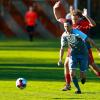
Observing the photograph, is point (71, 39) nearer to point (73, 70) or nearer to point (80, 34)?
point (80, 34)

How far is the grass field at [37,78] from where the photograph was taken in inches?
701

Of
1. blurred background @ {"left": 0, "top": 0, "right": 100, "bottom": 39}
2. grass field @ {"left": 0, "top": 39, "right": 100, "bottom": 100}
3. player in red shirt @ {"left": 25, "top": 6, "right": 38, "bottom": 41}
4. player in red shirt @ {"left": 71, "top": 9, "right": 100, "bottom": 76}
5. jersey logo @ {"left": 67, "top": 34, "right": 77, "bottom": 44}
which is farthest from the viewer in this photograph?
blurred background @ {"left": 0, "top": 0, "right": 100, "bottom": 39}

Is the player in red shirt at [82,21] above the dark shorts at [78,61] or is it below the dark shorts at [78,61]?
above

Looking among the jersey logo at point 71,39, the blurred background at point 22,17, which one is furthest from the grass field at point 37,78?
the blurred background at point 22,17

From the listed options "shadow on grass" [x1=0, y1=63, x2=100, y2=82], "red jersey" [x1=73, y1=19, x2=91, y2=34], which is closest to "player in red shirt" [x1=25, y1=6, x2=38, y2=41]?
"shadow on grass" [x1=0, y1=63, x2=100, y2=82]

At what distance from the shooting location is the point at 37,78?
22.3 metres

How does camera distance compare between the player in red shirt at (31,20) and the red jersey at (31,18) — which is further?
the red jersey at (31,18)

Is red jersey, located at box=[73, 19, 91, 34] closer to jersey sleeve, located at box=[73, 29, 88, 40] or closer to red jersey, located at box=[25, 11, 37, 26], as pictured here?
jersey sleeve, located at box=[73, 29, 88, 40]

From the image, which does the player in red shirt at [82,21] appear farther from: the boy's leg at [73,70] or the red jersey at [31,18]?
the red jersey at [31,18]

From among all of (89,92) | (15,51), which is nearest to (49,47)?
(15,51)

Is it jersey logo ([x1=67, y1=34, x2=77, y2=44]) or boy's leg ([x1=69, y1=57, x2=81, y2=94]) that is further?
jersey logo ([x1=67, y1=34, x2=77, y2=44])

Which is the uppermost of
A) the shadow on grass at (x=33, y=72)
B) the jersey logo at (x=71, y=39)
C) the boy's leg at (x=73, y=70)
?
the jersey logo at (x=71, y=39)

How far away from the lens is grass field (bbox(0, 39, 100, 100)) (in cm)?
1781

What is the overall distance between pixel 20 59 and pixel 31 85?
10462mm
